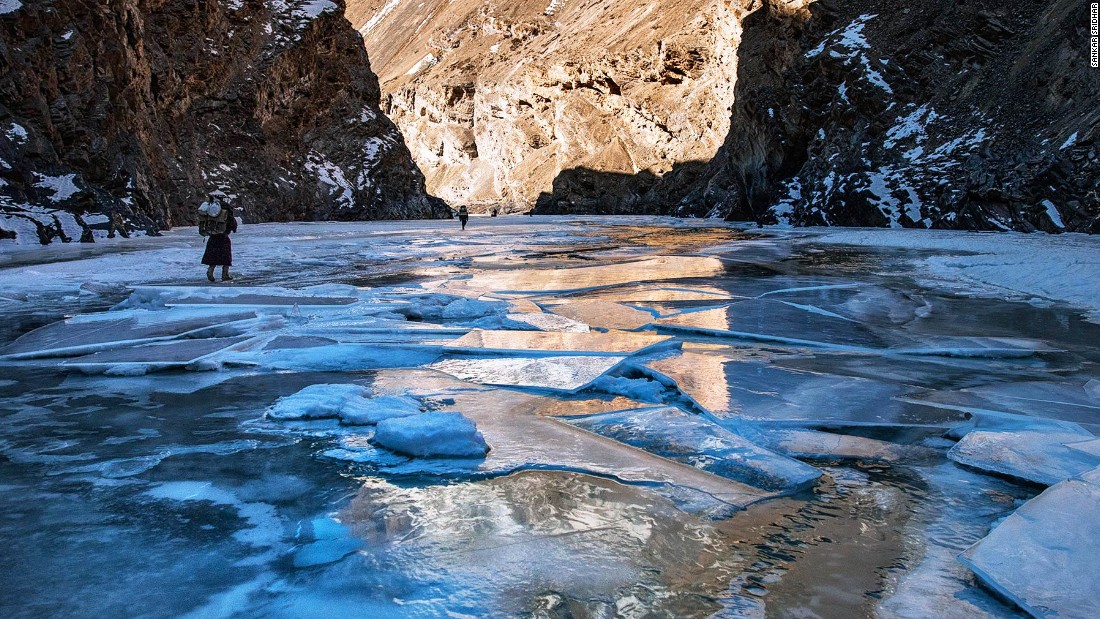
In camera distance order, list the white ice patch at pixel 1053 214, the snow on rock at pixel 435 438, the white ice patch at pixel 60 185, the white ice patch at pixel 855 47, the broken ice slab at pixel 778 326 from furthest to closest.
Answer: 1. the white ice patch at pixel 855 47
2. the white ice patch at pixel 60 185
3. the white ice patch at pixel 1053 214
4. the broken ice slab at pixel 778 326
5. the snow on rock at pixel 435 438

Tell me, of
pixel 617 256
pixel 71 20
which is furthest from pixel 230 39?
pixel 617 256

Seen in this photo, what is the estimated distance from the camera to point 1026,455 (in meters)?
3.47

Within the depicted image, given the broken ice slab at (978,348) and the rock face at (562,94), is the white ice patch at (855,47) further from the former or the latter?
the broken ice slab at (978,348)

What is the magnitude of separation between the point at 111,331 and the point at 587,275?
23.2 ft

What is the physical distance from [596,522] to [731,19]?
183 ft

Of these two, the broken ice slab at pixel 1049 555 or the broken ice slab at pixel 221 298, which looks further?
the broken ice slab at pixel 221 298

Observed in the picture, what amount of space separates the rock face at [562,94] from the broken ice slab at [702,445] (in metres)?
52.4

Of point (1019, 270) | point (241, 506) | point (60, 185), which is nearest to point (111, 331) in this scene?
point (241, 506)

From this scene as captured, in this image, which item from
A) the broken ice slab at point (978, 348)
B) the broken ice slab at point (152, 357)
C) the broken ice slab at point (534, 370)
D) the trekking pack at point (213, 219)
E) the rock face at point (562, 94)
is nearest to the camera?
the broken ice slab at point (534, 370)

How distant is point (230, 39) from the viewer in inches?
1706

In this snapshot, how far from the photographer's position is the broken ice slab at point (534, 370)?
16.4 feet

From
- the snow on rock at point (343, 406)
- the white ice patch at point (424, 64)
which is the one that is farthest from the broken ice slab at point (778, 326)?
the white ice patch at point (424, 64)

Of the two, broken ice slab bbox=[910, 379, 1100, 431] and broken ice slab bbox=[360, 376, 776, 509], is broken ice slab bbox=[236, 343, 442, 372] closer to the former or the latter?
broken ice slab bbox=[360, 376, 776, 509]

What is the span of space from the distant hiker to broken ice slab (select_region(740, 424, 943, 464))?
9.15 meters
